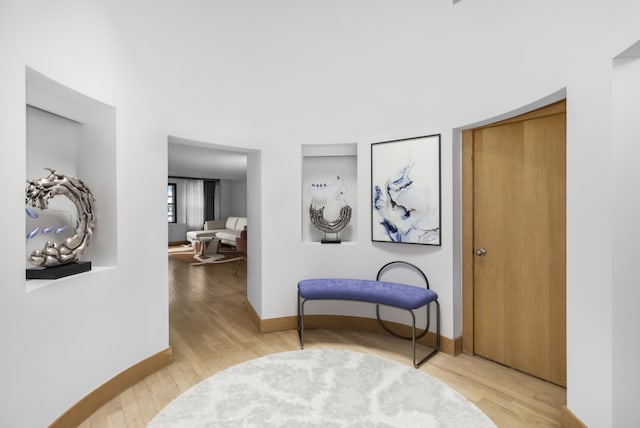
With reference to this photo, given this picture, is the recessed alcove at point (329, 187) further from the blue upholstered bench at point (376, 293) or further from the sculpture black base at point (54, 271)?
the sculpture black base at point (54, 271)

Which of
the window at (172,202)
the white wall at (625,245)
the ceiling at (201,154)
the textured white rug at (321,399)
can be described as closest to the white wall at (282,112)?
the white wall at (625,245)

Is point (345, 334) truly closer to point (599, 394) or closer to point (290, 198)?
point (290, 198)

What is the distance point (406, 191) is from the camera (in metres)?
3.03

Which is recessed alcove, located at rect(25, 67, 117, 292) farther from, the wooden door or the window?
the window

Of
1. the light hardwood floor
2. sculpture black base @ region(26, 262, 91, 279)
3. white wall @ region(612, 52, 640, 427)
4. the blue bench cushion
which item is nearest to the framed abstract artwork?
the blue bench cushion

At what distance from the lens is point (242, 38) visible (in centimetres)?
307

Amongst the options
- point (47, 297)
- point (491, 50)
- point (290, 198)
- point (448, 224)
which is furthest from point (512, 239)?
point (47, 297)

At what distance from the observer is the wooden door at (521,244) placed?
227 cm

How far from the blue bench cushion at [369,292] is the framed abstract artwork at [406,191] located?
47cm

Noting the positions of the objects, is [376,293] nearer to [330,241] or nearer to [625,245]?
[330,241]

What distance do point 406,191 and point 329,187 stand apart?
3.02 feet

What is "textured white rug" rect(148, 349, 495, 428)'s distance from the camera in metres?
1.88

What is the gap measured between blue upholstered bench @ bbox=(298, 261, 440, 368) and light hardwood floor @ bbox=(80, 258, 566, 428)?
0.82ft

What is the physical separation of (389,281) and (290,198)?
1.37 meters
